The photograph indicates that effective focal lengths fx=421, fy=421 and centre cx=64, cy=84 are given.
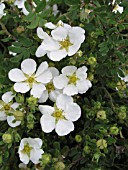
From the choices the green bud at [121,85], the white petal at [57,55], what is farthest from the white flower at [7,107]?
the green bud at [121,85]

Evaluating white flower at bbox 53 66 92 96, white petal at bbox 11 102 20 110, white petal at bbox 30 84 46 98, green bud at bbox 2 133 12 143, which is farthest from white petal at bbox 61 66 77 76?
green bud at bbox 2 133 12 143

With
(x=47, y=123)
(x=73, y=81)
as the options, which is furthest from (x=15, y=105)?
(x=73, y=81)

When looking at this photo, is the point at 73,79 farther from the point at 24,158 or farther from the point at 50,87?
the point at 24,158

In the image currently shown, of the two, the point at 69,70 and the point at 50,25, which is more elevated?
the point at 50,25

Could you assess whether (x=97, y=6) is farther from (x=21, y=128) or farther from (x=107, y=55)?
(x=21, y=128)

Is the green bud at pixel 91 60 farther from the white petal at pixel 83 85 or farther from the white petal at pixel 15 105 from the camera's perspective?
the white petal at pixel 15 105

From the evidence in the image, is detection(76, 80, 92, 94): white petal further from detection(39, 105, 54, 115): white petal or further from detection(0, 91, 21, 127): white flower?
detection(0, 91, 21, 127): white flower
